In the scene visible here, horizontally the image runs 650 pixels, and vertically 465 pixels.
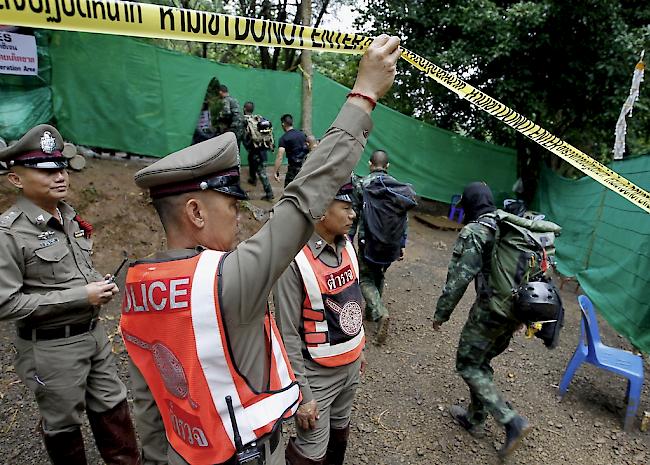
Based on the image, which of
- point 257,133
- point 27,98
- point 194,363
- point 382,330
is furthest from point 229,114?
point 194,363

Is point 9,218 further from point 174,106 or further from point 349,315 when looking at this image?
point 174,106

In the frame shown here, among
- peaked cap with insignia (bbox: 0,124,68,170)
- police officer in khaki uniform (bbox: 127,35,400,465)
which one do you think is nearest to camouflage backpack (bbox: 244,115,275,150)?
peaked cap with insignia (bbox: 0,124,68,170)

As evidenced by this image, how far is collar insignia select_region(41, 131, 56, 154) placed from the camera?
2.17 m

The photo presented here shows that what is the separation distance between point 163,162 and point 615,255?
5.97m

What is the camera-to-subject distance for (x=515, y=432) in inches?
107

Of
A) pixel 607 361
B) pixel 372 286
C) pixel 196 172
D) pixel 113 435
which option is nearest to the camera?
pixel 196 172

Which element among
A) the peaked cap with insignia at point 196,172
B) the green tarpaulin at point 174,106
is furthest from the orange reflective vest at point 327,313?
the green tarpaulin at point 174,106

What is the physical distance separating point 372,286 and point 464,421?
1.71 meters

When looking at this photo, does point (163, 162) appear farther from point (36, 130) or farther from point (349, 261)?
point (36, 130)

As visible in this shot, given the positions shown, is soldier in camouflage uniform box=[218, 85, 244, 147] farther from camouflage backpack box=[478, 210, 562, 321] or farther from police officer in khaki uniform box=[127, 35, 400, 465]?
police officer in khaki uniform box=[127, 35, 400, 465]

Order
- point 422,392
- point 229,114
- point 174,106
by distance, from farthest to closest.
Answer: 1. point 229,114
2. point 174,106
3. point 422,392

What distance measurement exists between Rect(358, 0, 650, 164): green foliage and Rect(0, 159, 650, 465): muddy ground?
4629mm

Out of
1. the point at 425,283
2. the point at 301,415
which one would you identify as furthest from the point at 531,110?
the point at 301,415

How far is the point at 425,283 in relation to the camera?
614cm
